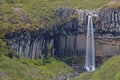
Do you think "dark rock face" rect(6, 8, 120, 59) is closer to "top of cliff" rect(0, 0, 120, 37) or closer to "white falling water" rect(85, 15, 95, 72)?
"white falling water" rect(85, 15, 95, 72)

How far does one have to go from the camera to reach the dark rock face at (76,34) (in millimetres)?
58250

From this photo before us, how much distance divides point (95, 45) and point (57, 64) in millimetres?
6372

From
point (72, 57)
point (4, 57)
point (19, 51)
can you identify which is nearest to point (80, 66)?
point (72, 57)

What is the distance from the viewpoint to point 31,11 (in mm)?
59531

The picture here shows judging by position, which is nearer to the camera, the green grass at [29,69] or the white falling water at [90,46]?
the green grass at [29,69]

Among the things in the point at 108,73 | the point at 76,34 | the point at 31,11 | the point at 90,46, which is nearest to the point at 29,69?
the point at 31,11

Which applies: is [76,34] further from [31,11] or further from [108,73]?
[108,73]

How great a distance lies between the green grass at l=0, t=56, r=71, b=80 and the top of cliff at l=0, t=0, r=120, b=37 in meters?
4.28

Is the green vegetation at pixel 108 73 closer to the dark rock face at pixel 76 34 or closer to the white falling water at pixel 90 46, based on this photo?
the dark rock face at pixel 76 34

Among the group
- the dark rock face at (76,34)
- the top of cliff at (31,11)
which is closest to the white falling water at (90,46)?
the dark rock face at (76,34)

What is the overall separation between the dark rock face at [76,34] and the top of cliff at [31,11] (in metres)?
→ 1.28

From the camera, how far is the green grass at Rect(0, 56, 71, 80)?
149 feet

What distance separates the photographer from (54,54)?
59938mm

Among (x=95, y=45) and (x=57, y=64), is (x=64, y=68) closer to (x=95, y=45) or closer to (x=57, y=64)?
(x=57, y=64)
